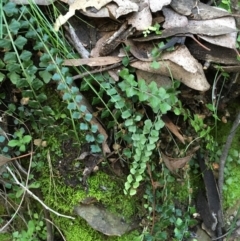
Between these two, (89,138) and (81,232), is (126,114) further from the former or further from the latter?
(81,232)

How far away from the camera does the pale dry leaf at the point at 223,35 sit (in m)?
1.69

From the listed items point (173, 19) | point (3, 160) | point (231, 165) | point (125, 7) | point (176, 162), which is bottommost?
point (231, 165)

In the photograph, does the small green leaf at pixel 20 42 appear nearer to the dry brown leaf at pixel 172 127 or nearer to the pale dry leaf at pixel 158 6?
the pale dry leaf at pixel 158 6

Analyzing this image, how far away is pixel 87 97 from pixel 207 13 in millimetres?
596

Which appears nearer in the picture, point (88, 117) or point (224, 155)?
point (88, 117)

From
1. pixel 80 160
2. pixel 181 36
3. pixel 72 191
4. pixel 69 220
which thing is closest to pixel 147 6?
pixel 181 36

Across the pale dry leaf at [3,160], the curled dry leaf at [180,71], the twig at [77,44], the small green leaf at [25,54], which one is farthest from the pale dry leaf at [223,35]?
the pale dry leaf at [3,160]

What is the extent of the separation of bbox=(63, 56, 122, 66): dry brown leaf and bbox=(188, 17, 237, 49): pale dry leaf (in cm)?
34

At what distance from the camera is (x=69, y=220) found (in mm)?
1839

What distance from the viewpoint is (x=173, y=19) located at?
5.66ft

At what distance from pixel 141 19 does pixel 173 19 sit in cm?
13

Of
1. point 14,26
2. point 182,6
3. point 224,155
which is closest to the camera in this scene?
point 14,26

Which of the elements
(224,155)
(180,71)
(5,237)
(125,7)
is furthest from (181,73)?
(5,237)

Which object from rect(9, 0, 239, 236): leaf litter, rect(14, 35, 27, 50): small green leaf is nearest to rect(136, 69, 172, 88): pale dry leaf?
rect(9, 0, 239, 236): leaf litter
